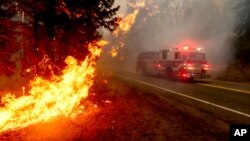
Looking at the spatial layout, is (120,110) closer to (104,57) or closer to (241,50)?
(241,50)

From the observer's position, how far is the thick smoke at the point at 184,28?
40841 millimetres

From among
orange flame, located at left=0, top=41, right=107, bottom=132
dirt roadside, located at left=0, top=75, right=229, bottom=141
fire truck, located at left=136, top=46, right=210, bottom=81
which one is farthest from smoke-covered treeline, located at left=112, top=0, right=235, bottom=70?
orange flame, located at left=0, top=41, right=107, bottom=132

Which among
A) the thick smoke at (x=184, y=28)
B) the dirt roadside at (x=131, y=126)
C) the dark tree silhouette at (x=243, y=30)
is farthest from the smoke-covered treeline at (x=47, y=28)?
the thick smoke at (x=184, y=28)

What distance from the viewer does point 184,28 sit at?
5131 centimetres

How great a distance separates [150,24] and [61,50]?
54.7m

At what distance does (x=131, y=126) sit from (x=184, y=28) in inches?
1767

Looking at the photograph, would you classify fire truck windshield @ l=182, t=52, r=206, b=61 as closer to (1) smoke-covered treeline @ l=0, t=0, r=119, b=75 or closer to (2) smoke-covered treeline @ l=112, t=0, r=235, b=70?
(1) smoke-covered treeline @ l=0, t=0, r=119, b=75

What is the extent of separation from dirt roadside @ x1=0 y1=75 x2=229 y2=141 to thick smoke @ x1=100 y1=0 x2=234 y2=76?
2316cm

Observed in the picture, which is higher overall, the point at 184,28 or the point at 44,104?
the point at 184,28

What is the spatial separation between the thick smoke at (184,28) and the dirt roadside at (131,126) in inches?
912

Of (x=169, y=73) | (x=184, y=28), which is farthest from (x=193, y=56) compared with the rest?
(x=184, y=28)

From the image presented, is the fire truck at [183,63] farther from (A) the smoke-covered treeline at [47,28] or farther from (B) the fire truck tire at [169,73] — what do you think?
(A) the smoke-covered treeline at [47,28]

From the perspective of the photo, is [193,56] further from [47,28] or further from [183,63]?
[47,28]

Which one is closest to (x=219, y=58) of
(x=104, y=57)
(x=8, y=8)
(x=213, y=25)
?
(x=213, y=25)
